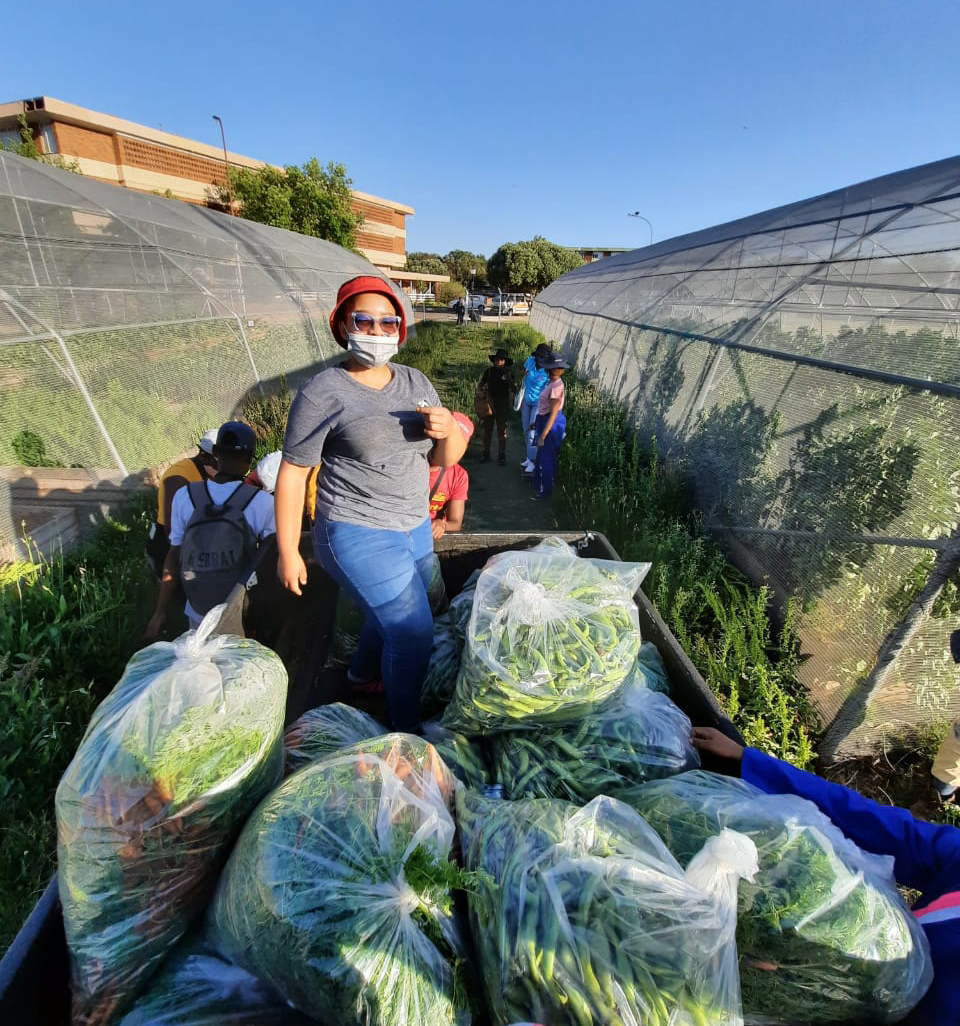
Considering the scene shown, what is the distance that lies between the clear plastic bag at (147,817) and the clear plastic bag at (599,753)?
2.23ft

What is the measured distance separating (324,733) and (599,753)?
2.55ft

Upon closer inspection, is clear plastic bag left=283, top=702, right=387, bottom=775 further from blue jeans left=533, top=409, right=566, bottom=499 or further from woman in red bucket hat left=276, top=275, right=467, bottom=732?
blue jeans left=533, top=409, right=566, bottom=499

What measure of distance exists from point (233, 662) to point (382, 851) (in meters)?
0.57

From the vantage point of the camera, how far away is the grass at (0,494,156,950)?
1.94 meters

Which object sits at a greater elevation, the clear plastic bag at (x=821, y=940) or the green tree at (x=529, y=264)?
the green tree at (x=529, y=264)

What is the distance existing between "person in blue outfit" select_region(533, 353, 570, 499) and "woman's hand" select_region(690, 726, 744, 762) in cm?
427

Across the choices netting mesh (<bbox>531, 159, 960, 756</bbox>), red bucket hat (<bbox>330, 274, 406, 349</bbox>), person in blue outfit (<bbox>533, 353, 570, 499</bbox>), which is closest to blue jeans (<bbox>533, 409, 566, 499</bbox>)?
person in blue outfit (<bbox>533, 353, 570, 499</bbox>)

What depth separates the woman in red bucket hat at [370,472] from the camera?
1.84m

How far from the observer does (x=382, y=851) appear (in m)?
0.98

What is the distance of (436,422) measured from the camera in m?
1.87

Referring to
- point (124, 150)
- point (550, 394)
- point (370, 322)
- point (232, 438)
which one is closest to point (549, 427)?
point (550, 394)

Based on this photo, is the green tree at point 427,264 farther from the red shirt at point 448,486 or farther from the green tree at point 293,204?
the red shirt at point 448,486

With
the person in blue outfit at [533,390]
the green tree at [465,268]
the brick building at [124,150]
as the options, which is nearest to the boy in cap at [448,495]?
the person in blue outfit at [533,390]

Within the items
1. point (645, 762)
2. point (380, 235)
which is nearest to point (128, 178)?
point (380, 235)
